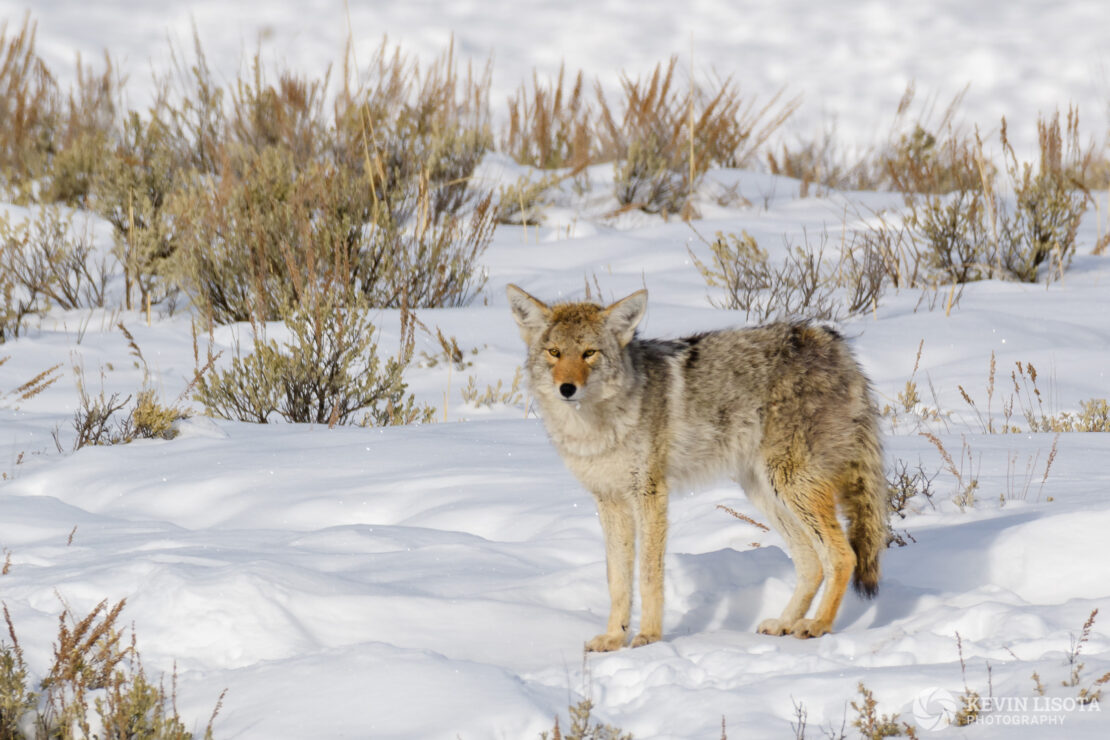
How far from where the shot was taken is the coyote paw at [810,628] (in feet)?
12.4

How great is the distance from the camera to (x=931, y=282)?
10.4 m

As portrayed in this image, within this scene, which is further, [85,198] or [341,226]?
[85,198]

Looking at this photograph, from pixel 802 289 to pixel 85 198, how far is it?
8169mm

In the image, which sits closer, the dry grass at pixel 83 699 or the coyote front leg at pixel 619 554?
the dry grass at pixel 83 699

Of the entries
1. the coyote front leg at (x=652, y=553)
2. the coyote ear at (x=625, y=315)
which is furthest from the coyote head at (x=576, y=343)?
the coyote front leg at (x=652, y=553)

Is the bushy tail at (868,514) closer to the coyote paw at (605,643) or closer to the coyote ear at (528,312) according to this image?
the coyote paw at (605,643)

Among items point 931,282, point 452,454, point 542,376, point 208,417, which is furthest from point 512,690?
point 931,282

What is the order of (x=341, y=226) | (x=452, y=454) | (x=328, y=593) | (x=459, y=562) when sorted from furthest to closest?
(x=341, y=226) < (x=452, y=454) < (x=459, y=562) < (x=328, y=593)

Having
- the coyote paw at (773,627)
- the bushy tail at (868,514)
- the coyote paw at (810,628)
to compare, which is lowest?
the coyote paw at (773,627)

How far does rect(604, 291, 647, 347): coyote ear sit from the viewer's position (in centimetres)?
400

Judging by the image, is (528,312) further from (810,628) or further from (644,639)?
(810,628)

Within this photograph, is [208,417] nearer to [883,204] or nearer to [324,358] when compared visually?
[324,358]

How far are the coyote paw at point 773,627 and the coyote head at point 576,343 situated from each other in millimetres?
1008

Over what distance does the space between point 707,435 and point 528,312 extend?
31.8 inches
